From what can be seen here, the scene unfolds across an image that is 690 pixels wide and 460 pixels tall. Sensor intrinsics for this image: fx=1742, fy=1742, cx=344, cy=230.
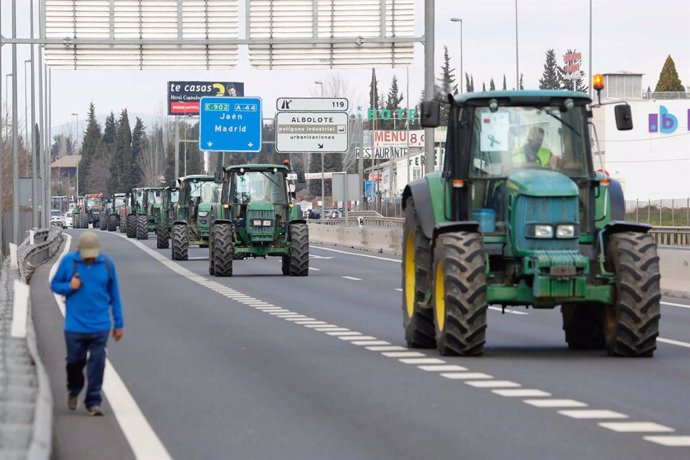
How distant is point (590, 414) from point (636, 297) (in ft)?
14.8

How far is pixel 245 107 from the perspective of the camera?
62.9m

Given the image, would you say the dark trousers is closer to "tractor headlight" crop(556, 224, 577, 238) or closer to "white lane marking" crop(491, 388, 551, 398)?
"white lane marking" crop(491, 388, 551, 398)

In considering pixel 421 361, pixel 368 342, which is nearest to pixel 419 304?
pixel 368 342

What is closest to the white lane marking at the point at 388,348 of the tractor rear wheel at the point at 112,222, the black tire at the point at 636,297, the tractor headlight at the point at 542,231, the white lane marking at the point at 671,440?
the tractor headlight at the point at 542,231

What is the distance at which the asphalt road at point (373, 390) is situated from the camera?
34.6 ft

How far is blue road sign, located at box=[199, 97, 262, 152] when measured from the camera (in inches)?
2453

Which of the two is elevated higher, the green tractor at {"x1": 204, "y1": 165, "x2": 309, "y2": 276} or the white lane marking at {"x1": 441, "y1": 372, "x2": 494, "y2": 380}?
the green tractor at {"x1": 204, "y1": 165, "x2": 309, "y2": 276}

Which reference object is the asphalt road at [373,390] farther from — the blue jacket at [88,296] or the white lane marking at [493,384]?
the blue jacket at [88,296]

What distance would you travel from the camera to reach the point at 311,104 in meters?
59.6

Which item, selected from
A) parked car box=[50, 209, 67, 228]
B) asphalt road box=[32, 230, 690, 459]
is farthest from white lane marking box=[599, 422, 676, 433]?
parked car box=[50, 209, 67, 228]

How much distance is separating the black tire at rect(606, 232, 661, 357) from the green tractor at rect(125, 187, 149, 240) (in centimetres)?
6140

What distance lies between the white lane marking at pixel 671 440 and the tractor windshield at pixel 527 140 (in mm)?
7167

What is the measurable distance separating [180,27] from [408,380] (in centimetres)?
2646

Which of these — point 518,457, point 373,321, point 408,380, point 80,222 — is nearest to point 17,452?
point 518,457
